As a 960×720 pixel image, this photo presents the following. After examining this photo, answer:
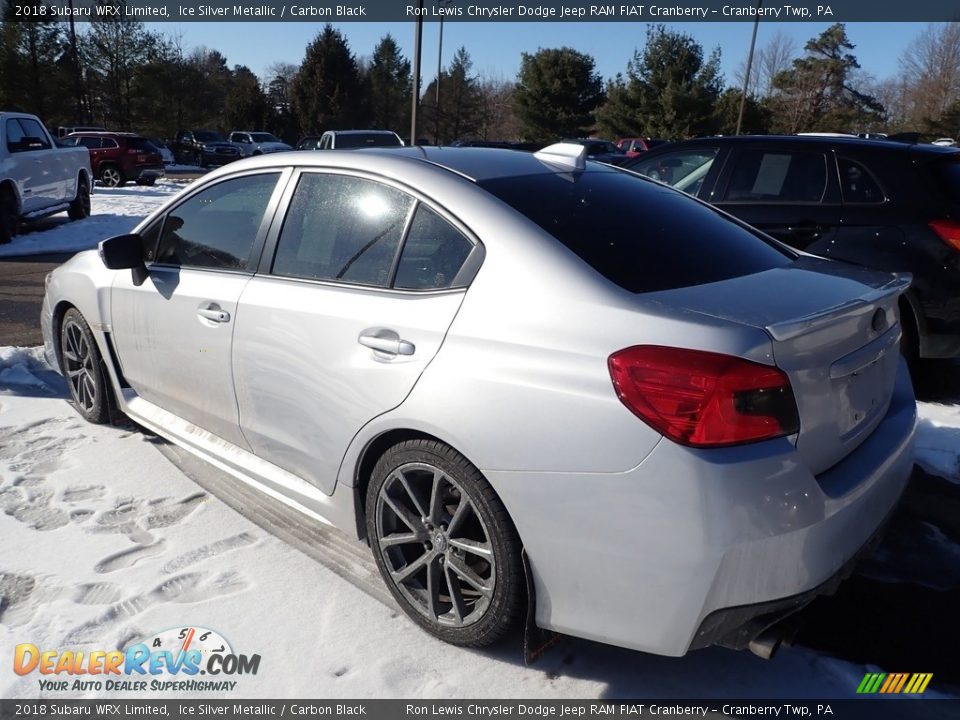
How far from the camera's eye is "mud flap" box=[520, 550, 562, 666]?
2.34m

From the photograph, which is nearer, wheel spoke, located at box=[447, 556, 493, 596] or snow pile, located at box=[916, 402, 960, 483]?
wheel spoke, located at box=[447, 556, 493, 596]

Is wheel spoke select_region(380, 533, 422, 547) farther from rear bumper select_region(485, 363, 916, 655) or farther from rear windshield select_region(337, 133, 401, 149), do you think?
rear windshield select_region(337, 133, 401, 149)

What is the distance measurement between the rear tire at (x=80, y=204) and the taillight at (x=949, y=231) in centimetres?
1353

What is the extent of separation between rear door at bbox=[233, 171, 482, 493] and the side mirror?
930 mm

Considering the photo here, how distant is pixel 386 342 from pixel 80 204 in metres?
13.7

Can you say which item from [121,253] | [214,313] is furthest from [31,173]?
[214,313]

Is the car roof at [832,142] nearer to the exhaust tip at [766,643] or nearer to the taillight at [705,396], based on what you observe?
the taillight at [705,396]

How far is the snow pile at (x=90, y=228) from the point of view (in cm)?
1148

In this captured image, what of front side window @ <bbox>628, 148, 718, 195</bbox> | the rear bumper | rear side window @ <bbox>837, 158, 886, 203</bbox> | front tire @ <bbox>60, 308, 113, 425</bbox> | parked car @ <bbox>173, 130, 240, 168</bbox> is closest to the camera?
the rear bumper

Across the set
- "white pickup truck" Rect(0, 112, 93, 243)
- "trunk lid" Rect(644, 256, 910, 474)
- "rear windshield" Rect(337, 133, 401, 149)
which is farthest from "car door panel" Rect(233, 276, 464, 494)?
"rear windshield" Rect(337, 133, 401, 149)

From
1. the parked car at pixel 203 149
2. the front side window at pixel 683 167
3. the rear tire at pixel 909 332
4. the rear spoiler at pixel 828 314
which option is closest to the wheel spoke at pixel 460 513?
the rear spoiler at pixel 828 314

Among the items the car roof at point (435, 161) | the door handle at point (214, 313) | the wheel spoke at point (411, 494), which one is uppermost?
the car roof at point (435, 161)

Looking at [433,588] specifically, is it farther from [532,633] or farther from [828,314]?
[828,314]

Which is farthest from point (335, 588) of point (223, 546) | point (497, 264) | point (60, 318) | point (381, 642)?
point (60, 318)
